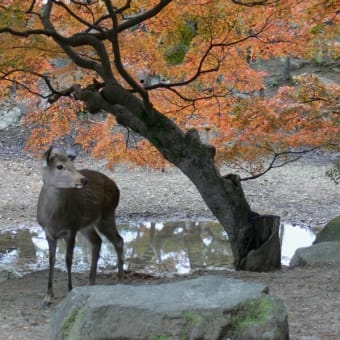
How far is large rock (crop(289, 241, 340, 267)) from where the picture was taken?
814cm

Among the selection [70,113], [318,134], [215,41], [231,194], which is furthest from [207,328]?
[70,113]

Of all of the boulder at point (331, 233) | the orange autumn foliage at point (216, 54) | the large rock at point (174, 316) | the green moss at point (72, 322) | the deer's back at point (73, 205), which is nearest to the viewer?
the large rock at point (174, 316)

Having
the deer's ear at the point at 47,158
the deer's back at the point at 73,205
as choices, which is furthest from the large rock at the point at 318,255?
the deer's ear at the point at 47,158

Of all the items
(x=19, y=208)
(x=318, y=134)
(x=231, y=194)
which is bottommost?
(x=19, y=208)

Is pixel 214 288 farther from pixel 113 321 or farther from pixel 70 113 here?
pixel 70 113

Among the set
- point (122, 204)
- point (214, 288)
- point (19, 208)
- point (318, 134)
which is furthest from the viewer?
point (122, 204)

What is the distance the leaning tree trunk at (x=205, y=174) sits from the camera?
294 inches

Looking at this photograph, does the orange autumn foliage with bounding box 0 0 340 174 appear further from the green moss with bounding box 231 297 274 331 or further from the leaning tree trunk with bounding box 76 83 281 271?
the green moss with bounding box 231 297 274 331

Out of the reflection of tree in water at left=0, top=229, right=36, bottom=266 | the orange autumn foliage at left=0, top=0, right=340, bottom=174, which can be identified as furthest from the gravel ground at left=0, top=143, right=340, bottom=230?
the orange autumn foliage at left=0, top=0, right=340, bottom=174

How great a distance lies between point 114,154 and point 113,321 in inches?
370

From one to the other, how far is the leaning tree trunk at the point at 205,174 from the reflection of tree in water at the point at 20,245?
382cm

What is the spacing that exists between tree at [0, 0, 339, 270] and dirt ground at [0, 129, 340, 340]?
1.34 metres

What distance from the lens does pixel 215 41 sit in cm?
825

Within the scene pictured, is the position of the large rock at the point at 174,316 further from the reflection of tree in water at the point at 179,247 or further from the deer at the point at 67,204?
the reflection of tree in water at the point at 179,247
